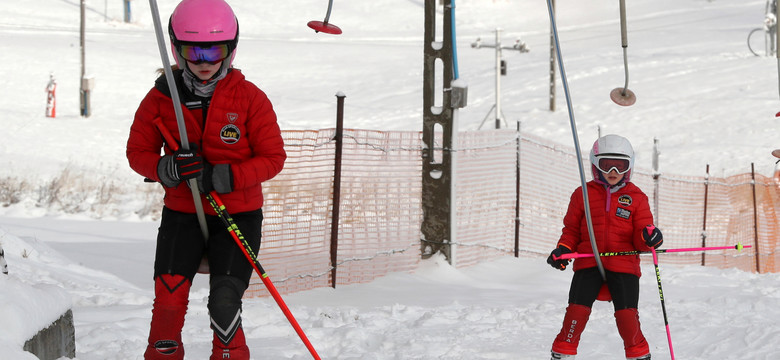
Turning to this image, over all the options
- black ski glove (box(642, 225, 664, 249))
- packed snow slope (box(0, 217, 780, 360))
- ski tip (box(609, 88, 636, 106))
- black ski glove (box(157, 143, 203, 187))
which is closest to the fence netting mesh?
packed snow slope (box(0, 217, 780, 360))

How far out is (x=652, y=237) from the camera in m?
5.01

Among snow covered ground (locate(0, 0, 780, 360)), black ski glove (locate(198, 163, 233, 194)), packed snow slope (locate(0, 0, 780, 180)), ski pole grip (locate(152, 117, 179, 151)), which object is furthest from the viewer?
packed snow slope (locate(0, 0, 780, 180))

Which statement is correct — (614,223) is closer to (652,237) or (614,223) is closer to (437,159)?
(652,237)

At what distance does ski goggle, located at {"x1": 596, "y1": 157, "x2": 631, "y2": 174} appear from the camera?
5270mm

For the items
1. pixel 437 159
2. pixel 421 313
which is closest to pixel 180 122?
pixel 421 313

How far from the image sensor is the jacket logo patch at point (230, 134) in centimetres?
Result: 402

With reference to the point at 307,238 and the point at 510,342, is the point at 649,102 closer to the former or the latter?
the point at 307,238

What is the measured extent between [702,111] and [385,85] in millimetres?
12594

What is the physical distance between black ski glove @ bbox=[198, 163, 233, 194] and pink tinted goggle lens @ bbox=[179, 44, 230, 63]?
0.43m

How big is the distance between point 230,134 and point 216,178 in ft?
0.75

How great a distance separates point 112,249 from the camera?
37.0 ft

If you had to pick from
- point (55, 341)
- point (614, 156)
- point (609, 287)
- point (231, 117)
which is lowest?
point (55, 341)

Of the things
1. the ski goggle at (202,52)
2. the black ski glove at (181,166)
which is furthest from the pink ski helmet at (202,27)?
the black ski glove at (181,166)

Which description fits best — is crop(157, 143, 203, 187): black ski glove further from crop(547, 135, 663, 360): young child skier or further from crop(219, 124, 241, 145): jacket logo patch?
crop(547, 135, 663, 360): young child skier
